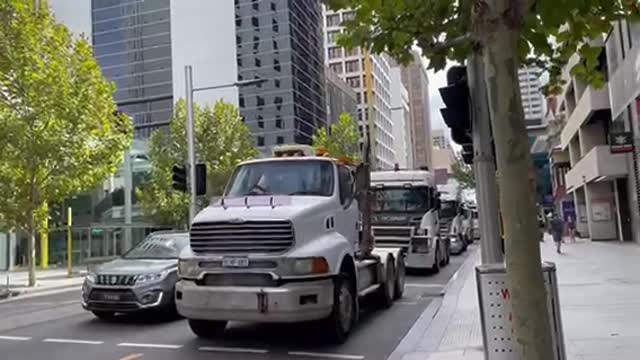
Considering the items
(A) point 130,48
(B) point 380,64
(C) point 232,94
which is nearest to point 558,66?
(C) point 232,94

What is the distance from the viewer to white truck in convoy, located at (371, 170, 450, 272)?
19016 mm

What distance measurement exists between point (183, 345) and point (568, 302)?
7021 millimetres

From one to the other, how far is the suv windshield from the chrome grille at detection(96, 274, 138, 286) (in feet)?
4.14

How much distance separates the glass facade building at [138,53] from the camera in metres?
88.8

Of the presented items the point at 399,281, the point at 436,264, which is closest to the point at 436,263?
the point at 436,264

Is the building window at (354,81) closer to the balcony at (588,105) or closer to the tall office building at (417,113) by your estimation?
the tall office building at (417,113)

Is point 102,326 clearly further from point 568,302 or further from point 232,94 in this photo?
point 232,94

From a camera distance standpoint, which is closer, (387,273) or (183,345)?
(183,345)

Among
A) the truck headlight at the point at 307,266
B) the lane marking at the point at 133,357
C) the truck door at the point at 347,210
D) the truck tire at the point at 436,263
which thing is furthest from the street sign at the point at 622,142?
the lane marking at the point at 133,357

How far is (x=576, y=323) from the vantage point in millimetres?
9656

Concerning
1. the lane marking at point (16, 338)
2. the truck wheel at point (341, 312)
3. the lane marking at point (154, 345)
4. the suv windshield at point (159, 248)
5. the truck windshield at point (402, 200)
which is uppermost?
the truck windshield at point (402, 200)

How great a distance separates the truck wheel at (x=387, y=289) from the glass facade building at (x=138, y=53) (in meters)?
77.7

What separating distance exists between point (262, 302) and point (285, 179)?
2.35 meters

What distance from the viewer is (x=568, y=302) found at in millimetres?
12070
